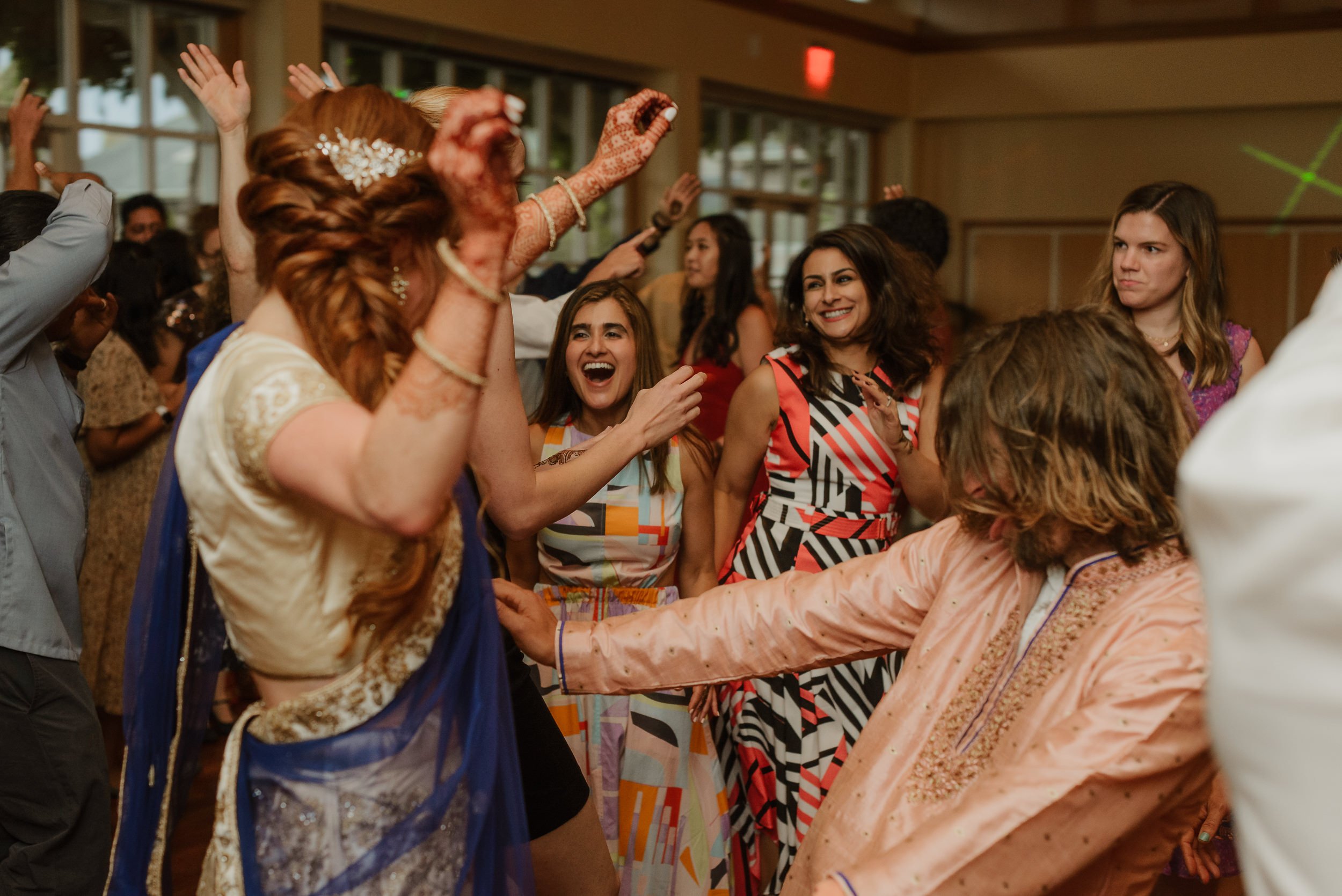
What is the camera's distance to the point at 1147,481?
126 cm

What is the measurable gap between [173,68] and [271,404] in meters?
4.68

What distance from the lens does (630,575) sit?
2.46m

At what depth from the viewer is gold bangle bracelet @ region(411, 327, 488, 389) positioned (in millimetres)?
911

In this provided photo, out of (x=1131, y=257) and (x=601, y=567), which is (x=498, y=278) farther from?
(x=1131, y=257)

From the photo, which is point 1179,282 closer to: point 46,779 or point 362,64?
point 46,779

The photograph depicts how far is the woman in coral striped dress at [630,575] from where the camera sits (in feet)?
7.86

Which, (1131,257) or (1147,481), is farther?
(1131,257)

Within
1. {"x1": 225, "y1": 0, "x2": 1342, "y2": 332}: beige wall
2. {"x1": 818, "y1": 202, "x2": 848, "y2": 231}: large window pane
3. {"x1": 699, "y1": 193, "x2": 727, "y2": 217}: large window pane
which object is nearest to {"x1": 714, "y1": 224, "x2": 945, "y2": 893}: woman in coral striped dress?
{"x1": 225, "y1": 0, "x2": 1342, "y2": 332}: beige wall

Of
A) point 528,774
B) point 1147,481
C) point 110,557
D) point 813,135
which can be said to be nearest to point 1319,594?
point 1147,481

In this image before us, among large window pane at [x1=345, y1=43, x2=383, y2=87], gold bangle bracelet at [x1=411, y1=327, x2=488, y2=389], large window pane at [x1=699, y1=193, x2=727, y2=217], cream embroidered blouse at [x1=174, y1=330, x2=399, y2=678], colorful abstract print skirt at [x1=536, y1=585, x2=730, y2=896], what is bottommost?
colorful abstract print skirt at [x1=536, y1=585, x2=730, y2=896]

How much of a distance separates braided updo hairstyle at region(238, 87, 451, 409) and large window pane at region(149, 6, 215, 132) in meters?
4.40

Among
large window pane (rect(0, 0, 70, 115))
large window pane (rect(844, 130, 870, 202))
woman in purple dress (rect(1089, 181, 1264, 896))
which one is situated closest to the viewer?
woman in purple dress (rect(1089, 181, 1264, 896))

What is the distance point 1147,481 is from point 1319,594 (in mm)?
847

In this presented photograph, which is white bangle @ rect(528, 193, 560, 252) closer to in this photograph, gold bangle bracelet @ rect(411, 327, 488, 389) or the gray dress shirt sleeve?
gold bangle bracelet @ rect(411, 327, 488, 389)
